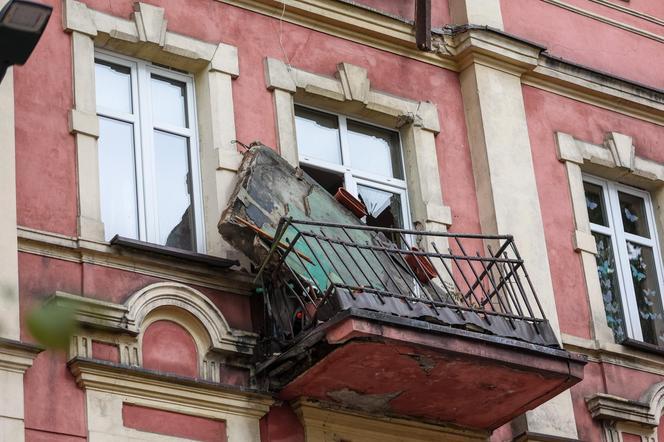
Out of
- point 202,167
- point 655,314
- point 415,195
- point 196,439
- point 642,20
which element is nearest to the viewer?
point 196,439

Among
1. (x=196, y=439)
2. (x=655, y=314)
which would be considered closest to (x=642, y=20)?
(x=655, y=314)

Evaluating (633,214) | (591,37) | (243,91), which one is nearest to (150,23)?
(243,91)

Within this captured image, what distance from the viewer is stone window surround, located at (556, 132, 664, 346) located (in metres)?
13.4

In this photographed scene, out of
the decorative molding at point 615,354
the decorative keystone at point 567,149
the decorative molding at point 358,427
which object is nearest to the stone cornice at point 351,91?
the decorative keystone at point 567,149

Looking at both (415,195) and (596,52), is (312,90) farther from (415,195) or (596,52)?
(596,52)

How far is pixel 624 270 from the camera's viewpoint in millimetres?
14133

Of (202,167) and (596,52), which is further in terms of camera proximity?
(596,52)

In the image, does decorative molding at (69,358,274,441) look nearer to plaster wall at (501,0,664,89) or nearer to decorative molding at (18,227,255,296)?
decorative molding at (18,227,255,296)

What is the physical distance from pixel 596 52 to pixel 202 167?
15.6ft

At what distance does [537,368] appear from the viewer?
1123cm

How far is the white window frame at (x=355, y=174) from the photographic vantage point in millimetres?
12773

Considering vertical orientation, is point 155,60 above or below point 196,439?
above

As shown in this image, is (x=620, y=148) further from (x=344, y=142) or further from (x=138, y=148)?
(x=138, y=148)

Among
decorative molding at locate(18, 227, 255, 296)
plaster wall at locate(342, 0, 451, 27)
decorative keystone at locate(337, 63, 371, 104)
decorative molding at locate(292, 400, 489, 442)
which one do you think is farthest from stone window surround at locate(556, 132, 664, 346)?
decorative molding at locate(18, 227, 255, 296)
